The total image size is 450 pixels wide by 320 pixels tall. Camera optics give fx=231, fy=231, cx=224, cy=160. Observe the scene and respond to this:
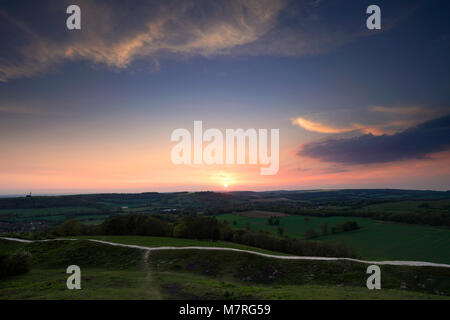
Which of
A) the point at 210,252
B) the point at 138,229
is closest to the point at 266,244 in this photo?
the point at 210,252

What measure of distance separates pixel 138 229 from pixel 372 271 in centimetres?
4798

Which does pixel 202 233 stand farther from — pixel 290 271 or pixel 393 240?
pixel 393 240

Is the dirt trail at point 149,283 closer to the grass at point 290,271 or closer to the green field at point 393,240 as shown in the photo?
the grass at point 290,271

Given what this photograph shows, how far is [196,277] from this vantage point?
24.9 metres

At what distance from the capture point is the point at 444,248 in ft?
178

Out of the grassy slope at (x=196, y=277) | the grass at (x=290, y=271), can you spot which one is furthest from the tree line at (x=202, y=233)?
the grass at (x=290, y=271)

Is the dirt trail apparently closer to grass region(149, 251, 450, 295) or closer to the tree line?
grass region(149, 251, 450, 295)

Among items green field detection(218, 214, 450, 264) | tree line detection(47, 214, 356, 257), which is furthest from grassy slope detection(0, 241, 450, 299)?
green field detection(218, 214, 450, 264)

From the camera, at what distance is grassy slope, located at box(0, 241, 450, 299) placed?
55.1 feet

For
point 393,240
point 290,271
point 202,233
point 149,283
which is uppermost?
point 149,283

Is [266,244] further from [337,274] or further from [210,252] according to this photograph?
[337,274]

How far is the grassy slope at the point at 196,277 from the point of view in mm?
16797

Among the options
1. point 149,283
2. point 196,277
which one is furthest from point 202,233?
point 149,283

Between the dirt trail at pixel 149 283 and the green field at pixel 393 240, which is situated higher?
the dirt trail at pixel 149 283
